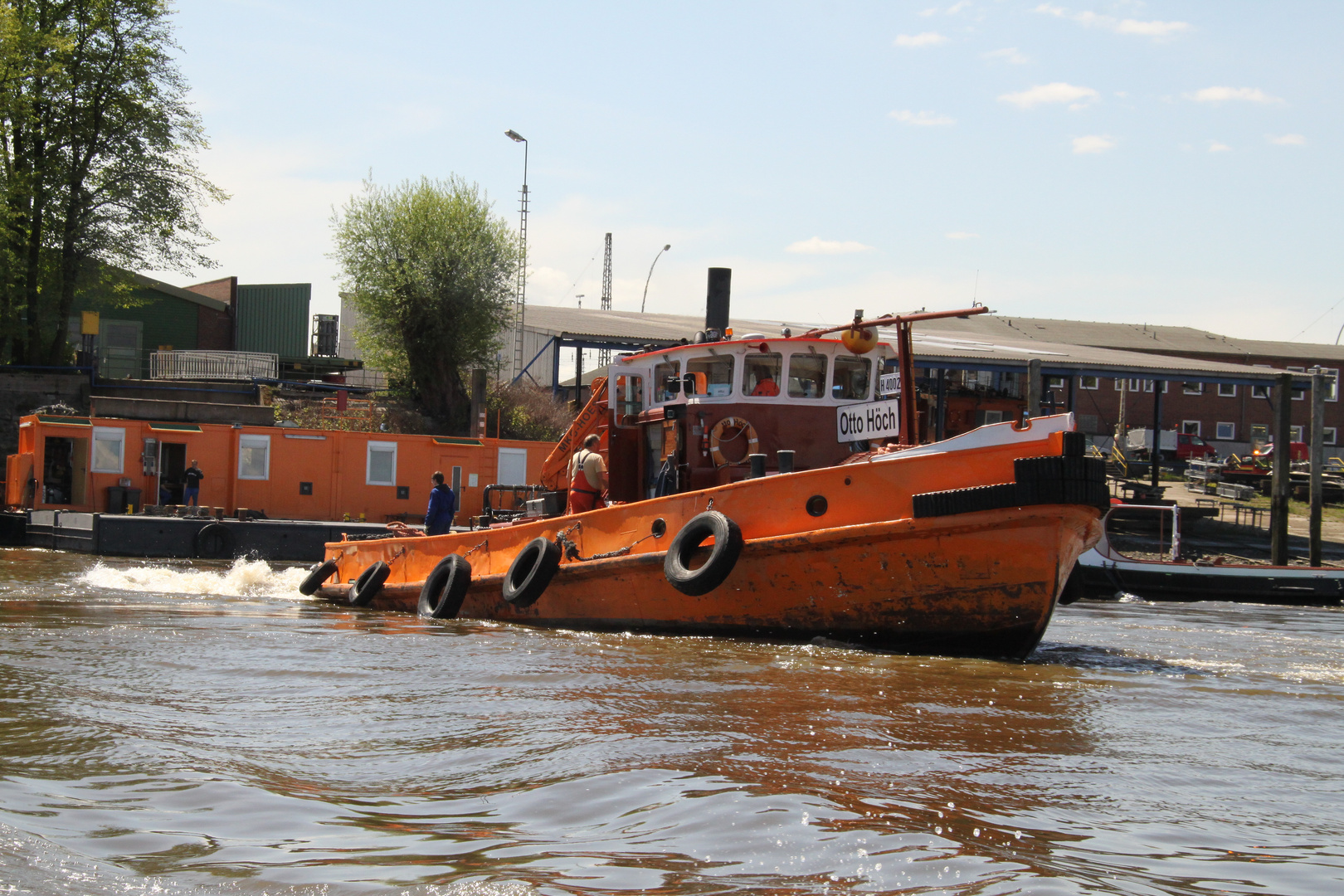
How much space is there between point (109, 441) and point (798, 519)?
16.9 meters

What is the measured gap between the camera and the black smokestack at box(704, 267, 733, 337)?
12.2 meters

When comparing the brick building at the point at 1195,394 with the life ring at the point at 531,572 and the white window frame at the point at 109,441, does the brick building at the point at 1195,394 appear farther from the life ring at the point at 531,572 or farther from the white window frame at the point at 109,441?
the life ring at the point at 531,572

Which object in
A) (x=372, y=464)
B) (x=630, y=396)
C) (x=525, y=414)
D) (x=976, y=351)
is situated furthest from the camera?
(x=525, y=414)

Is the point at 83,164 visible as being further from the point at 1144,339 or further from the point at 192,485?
the point at 1144,339

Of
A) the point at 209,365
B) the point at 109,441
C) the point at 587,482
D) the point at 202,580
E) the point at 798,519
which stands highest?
the point at 209,365

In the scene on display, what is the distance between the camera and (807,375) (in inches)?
351

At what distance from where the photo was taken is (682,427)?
8984 millimetres

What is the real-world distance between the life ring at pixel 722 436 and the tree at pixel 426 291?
21047 mm

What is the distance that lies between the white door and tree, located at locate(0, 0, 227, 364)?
1288 cm

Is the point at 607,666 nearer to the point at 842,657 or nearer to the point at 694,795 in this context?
the point at 842,657

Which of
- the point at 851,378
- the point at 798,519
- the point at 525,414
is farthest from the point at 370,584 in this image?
the point at 525,414

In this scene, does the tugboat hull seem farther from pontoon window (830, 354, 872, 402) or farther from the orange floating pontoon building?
the orange floating pontoon building

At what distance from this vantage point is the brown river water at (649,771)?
3.12 metres

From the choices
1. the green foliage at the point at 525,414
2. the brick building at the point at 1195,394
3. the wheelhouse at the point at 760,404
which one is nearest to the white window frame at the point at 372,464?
the green foliage at the point at 525,414
